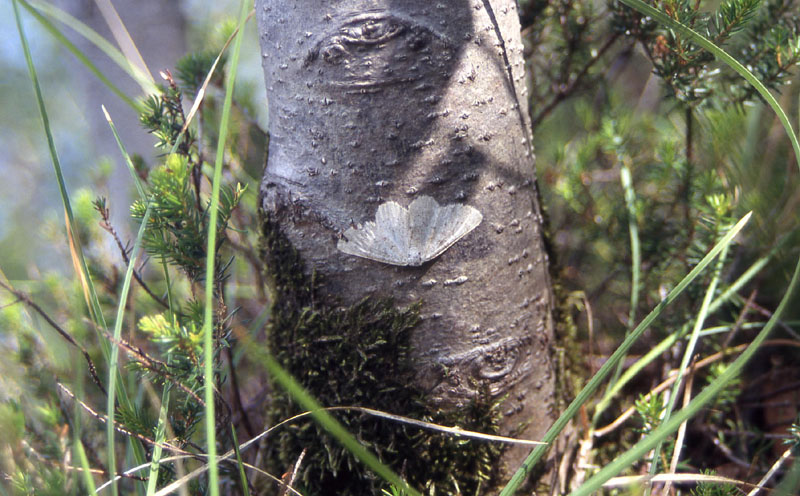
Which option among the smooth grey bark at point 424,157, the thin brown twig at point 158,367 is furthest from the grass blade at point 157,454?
the smooth grey bark at point 424,157

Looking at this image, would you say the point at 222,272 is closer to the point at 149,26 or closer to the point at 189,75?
the point at 189,75

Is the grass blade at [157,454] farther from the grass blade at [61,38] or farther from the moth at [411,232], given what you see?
the grass blade at [61,38]

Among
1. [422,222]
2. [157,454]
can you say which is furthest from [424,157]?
[157,454]

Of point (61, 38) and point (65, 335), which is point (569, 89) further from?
point (65, 335)

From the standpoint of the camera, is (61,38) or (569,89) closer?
(61,38)

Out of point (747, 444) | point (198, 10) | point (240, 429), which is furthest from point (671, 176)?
point (198, 10)

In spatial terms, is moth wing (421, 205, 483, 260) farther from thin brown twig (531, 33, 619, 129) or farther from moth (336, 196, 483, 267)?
thin brown twig (531, 33, 619, 129)

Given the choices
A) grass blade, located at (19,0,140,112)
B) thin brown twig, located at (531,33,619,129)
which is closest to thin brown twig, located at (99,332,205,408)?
grass blade, located at (19,0,140,112)
